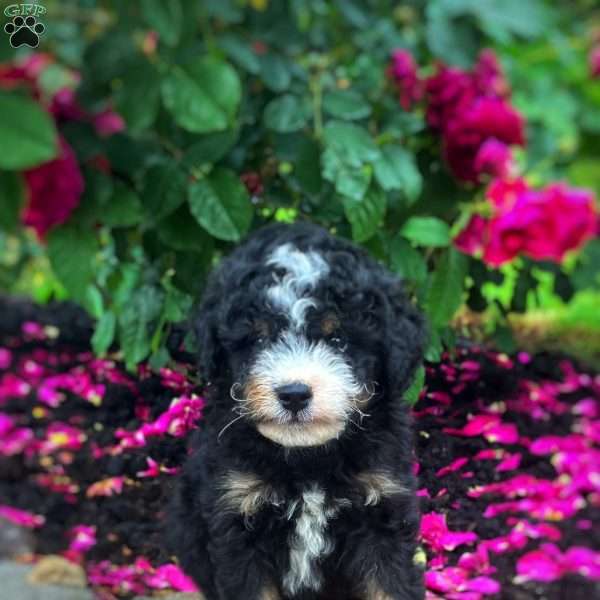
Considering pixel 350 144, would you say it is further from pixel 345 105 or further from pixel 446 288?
pixel 446 288

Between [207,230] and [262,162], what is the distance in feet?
2.13

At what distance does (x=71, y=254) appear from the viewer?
2.30 metres

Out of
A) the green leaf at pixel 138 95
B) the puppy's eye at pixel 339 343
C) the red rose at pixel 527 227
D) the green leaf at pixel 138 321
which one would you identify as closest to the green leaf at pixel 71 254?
the green leaf at pixel 138 95

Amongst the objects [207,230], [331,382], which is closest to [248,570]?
[331,382]

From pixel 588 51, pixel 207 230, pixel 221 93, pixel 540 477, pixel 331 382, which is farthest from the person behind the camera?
pixel 588 51

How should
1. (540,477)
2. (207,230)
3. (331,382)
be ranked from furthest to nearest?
(540,477) < (207,230) < (331,382)

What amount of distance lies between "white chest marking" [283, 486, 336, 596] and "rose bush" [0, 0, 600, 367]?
0.57 meters

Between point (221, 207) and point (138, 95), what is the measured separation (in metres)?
0.44

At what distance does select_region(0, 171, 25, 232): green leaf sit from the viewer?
193cm

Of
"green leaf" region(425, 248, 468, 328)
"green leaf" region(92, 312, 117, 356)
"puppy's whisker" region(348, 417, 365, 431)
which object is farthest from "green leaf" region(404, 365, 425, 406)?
"green leaf" region(92, 312, 117, 356)

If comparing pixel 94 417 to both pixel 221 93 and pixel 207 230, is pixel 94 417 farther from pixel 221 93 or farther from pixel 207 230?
pixel 221 93

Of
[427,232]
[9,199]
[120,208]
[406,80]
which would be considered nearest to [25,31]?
[9,199]

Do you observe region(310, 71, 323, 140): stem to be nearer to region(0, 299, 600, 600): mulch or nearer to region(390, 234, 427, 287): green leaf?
region(390, 234, 427, 287): green leaf

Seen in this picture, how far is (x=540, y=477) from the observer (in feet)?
10.1
